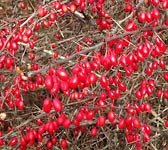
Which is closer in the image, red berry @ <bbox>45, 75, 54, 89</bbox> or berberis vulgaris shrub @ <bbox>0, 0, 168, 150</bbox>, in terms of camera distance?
red berry @ <bbox>45, 75, 54, 89</bbox>

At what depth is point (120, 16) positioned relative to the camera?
3889 millimetres

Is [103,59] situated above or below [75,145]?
above

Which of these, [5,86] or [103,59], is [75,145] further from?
[103,59]

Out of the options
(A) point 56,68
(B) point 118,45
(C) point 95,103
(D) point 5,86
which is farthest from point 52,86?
(D) point 5,86

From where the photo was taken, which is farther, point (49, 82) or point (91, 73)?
point (91, 73)

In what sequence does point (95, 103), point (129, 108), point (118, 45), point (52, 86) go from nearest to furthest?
point (52, 86) → point (118, 45) → point (129, 108) → point (95, 103)

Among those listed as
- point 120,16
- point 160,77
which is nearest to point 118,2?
point 120,16

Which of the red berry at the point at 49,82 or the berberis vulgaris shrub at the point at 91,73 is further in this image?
the berberis vulgaris shrub at the point at 91,73

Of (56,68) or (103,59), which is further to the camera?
(103,59)

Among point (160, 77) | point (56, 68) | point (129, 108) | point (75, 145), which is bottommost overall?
point (75, 145)

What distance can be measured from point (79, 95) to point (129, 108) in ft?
1.22

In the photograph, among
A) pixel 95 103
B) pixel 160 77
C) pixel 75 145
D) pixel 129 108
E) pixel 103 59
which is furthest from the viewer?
pixel 75 145

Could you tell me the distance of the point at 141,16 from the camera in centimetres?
238

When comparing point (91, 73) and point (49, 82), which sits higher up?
point (49, 82)
